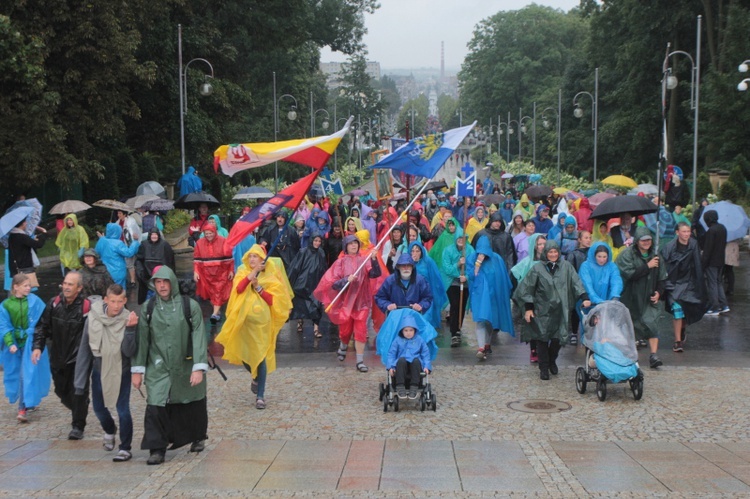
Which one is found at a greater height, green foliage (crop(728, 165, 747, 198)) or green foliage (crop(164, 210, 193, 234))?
green foliage (crop(728, 165, 747, 198))

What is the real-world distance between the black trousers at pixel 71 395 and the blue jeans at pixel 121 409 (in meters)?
0.40

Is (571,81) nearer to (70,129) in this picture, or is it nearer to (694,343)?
(70,129)

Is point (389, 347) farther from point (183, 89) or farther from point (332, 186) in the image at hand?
point (183, 89)

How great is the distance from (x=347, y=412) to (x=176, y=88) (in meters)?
28.6

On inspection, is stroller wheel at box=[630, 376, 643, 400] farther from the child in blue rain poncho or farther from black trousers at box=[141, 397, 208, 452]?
black trousers at box=[141, 397, 208, 452]

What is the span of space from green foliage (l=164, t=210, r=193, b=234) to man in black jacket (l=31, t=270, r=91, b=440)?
26.2m

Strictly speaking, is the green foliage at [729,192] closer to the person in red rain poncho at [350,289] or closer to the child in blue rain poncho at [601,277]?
the child in blue rain poncho at [601,277]

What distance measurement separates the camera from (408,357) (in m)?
9.57

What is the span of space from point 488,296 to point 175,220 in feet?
86.5

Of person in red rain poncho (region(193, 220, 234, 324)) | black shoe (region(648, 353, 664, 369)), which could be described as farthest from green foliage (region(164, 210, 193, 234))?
black shoe (region(648, 353, 664, 369))

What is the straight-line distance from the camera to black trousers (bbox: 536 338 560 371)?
35.9ft

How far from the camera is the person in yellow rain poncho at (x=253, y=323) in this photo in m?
9.66

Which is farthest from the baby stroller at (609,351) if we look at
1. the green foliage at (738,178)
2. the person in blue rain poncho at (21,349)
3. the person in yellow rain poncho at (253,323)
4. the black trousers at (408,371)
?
the green foliage at (738,178)

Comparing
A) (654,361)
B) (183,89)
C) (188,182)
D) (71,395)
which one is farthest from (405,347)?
(183,89)
